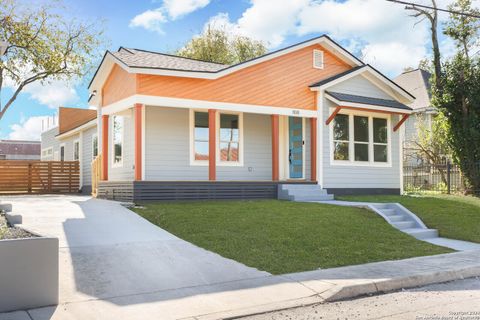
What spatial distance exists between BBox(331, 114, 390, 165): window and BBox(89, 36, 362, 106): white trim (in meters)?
2.30

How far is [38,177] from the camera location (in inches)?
882

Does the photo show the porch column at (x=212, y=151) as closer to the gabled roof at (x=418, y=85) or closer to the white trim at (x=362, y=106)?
the white trim at (x=362, y=106)

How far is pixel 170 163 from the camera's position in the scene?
14969 millimetres

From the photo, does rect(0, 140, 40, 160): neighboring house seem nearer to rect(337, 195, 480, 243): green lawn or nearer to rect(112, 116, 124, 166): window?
rect(112, 116, 124, 166): window

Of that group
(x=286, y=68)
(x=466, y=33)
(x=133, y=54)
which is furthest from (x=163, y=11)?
(x=466, y=33)

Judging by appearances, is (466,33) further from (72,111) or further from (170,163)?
(72,111)

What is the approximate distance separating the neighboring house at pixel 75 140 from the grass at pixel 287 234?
1068cm

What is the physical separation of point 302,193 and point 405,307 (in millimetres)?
9218

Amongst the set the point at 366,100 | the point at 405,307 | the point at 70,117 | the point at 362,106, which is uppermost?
the point at 70,117

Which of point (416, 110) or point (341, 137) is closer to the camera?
point (341, 137)

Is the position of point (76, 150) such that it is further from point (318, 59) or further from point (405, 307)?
point (405, 307)

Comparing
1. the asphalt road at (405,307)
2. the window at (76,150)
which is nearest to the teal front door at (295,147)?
the asphalt road at (405,307)

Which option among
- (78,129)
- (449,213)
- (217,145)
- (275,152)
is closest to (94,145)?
(78,129)

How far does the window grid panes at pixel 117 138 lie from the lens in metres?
16.4
